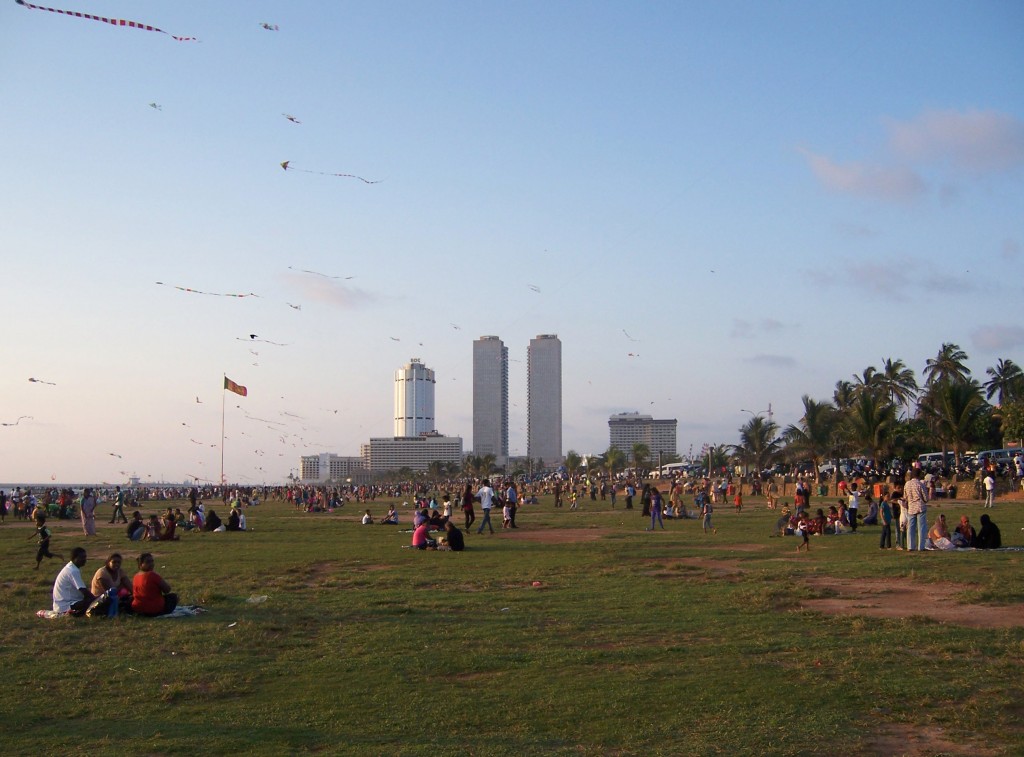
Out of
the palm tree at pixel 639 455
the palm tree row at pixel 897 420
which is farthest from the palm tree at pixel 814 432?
the palm tree at pixel 639 455

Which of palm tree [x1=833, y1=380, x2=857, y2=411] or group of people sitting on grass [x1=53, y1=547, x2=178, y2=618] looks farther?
palm tree [x1=833, y1=380, x2=857, y2=411]

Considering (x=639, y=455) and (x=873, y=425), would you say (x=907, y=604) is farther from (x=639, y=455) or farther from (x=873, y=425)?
(x=639, y=455)

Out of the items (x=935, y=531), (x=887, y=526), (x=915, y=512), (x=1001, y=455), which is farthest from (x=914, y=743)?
(x=1001, y=455)

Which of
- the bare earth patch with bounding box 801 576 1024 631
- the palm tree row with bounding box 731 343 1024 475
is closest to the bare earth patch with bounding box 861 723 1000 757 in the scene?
the bare earth patch with bounding box 801 576 1024 631

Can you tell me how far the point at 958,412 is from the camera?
168 ft

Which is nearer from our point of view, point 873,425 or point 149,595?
point 149,595

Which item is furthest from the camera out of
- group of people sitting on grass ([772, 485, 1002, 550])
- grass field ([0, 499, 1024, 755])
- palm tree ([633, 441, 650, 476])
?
palm tree ([633, 441, 650, 476])

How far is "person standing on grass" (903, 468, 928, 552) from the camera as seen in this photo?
701 inches

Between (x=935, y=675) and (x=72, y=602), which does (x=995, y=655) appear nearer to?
(x=935, y=675)

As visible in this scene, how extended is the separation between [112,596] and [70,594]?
653mm

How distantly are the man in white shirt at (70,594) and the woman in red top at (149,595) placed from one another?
62 cm

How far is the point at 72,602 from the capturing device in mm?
11930

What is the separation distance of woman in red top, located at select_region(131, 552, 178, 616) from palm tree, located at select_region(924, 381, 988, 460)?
1917 inches

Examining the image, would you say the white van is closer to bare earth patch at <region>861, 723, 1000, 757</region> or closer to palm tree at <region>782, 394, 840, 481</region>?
palm tree at <region>782, 394, 840, 481</region>
